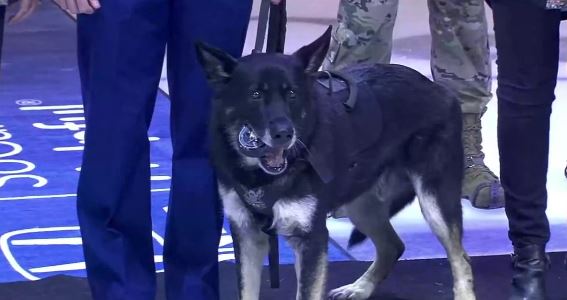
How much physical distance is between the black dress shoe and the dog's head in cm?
103

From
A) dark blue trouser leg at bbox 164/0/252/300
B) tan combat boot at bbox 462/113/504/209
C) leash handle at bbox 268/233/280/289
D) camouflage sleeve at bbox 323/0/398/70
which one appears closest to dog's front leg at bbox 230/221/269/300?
dark blue trouser leg at bbox 164/0/252/300

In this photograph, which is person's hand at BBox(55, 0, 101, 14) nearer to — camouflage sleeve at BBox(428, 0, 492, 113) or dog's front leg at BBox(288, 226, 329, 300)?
dog's front leg at BBox(288, 226, 329, 300)

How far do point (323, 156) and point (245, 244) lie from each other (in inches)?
14.6

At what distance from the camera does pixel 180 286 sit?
133 inches

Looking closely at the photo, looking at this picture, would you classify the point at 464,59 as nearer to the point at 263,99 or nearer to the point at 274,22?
the point at 274,22

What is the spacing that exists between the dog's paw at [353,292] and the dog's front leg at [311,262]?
54 cm

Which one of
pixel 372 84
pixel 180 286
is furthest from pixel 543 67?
pixel 180 286

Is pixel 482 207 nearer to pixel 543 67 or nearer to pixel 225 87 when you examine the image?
pixel 543 67

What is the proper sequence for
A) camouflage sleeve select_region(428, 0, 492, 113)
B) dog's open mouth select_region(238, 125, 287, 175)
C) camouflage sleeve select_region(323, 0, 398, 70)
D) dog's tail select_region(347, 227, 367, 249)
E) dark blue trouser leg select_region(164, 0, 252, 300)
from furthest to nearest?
camouflage sleeve select_region(428, 0, 492, 113)
camouflage sleeve select_region(323, 0, 398, 70)
dog's tail select_region(347, 227, 367, 249)
dark blue trouser leg select_region(164, 0, 252, 300)
dog's open mouth select_region(238, 125, 287, 175)

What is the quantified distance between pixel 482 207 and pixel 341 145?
1.79m

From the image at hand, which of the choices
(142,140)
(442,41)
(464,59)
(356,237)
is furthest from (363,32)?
(142,140)

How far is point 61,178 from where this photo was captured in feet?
17.5

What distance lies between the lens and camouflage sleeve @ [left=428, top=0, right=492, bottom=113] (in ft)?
15.6

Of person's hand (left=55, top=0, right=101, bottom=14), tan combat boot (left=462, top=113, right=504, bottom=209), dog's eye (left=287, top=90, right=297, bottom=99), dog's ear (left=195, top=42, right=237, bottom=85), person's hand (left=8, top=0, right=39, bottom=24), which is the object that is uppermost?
person's hand (left=55, top=0, right=101, bottom=14)
